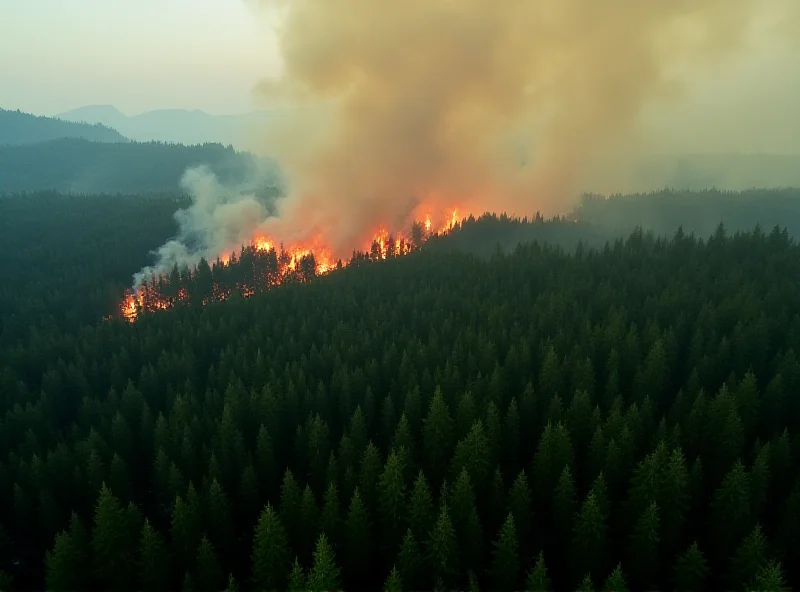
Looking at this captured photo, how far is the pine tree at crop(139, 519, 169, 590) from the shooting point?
111 ft

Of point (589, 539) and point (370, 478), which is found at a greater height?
point (370, 478)

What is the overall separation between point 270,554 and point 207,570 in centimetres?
469

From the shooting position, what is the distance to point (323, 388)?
53.6 m

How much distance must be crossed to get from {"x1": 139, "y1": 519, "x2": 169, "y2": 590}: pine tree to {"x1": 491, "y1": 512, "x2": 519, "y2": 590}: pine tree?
20694 millimetres

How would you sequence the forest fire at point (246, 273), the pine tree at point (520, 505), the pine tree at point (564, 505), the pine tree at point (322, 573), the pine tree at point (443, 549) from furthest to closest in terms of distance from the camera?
the forest fire at point (246, 273) → the pine tree at point (564, 505) → the pine tree at point (520, 505) → the pine tree at point (443, 549) → the pine tree at point (322, 573)

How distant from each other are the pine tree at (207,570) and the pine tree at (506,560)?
56.5 ft

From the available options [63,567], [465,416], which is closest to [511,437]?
[465,416]

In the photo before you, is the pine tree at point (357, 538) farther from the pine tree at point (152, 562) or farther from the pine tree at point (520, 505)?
the pine tree at point (152, 562)

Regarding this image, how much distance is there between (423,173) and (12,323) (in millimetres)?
109902

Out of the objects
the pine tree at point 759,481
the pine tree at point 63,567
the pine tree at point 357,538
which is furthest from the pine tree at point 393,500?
the pine tree at point 759,481

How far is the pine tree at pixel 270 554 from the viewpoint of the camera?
106 feet

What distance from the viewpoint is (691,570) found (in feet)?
100

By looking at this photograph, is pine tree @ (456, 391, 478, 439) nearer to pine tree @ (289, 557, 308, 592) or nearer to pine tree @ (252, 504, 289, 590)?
pine tree @ (252, 504, 289, 590)

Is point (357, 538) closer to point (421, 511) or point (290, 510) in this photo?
point (421, 511)
